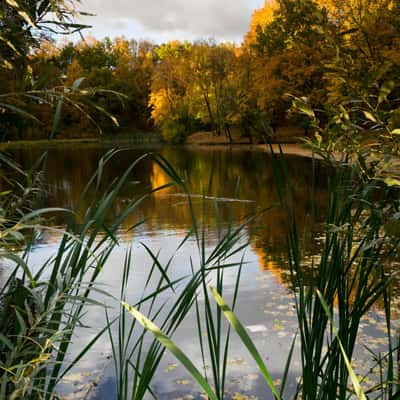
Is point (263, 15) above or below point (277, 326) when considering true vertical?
above

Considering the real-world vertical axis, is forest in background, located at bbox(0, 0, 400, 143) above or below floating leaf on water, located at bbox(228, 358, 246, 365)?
above

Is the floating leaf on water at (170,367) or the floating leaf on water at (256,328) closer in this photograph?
the floating leaf on water at (170,367)

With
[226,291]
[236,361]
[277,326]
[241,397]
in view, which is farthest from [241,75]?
[241,397]

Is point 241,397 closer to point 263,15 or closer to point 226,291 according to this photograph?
point 226,291

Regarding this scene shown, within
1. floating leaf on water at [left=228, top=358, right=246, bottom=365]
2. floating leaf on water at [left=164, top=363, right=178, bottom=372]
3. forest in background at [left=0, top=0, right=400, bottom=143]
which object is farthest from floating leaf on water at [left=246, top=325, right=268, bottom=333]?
forest in background at [left=0, top=0, right=400, bottom=143]

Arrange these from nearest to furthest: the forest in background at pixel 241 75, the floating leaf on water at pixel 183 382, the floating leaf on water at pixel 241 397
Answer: the floating leaf on water at pixel 241 397 → the floating leaf on water at pixel 183 382 → the forest in background at pixel 241 75

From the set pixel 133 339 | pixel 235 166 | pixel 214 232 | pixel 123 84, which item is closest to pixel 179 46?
pixel 123 84

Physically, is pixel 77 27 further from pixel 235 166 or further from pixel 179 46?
pixel 179 46

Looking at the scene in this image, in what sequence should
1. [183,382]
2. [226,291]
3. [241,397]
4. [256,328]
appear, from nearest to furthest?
[241,397], [183,382], [256,328], [226,291]

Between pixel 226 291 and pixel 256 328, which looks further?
pixel 226 291

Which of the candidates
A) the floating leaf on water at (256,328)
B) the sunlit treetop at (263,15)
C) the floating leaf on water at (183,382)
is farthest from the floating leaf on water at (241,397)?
the sunlit treetop at (263,15)

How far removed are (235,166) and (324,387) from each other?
1924cm

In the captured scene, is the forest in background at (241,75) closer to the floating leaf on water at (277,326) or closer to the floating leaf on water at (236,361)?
the floating leaf on water at (277,326)

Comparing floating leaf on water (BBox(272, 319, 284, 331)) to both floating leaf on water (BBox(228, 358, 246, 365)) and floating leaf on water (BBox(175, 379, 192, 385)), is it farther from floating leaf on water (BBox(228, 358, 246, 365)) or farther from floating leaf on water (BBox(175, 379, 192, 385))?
floating leaf on water (BBox(175, 379, 192, 385))
